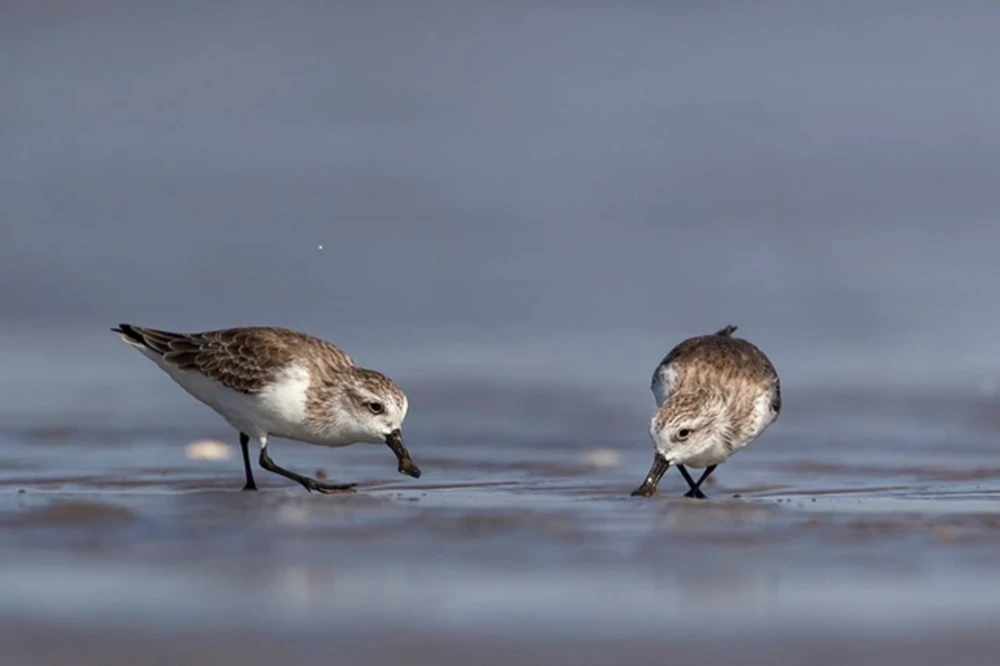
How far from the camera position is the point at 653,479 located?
10.6 metres

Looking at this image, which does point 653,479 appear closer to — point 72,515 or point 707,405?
point 707,405

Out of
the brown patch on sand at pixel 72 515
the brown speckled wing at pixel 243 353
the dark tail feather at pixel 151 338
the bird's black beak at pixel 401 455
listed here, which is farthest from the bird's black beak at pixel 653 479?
the dark tail feather at pixel 151 338

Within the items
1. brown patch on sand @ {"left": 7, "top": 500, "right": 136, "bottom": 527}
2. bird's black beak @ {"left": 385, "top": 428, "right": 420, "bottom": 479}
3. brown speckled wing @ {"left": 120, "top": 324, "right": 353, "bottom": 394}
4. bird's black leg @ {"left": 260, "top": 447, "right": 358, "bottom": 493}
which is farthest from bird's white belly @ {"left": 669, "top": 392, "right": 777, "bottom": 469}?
brown patch on sand @ {"left": 7, "top": 500, "right": 136, "bottom": 527}

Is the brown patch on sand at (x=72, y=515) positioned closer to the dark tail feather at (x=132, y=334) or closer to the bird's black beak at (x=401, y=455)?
the bird's black beak at (x=401, y=455)

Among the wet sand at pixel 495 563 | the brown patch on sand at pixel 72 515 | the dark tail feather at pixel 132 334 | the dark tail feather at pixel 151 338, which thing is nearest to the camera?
the wet sand at pixel 495 563

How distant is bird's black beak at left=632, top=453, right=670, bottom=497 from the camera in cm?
1046

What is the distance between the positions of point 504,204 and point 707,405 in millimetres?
10341

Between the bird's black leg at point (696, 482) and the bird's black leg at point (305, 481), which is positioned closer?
the bird's black leg at point (305, 481)

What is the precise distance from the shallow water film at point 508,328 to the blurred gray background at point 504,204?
0.06 m

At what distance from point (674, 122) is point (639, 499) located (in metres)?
15.3

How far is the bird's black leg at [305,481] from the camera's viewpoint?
1062 cm

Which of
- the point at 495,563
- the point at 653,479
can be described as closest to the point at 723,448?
the point at 653,479

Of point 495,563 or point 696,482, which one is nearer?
point 495,563

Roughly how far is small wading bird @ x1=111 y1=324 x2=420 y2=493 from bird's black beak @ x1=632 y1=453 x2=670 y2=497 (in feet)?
3.93
